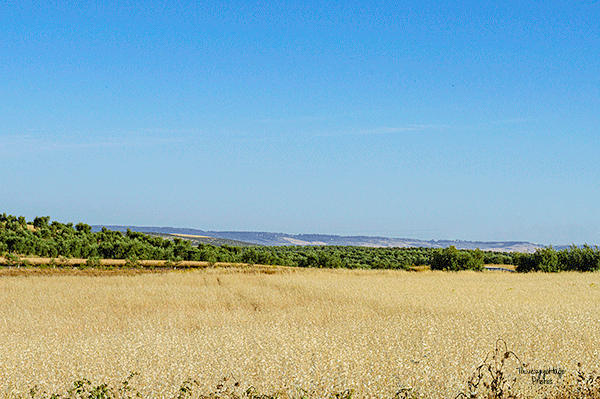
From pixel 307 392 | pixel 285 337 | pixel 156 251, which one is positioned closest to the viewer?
pixel 307 392

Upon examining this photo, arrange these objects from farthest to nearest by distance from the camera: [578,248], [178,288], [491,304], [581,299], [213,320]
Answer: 1. [578,248]
2. [178,288]
3. [581,299]
4. [491,304]
5. [213,320]

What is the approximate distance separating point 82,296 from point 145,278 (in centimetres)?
663

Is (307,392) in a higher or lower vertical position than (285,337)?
higher

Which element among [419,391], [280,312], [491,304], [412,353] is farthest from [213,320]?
[491,304]

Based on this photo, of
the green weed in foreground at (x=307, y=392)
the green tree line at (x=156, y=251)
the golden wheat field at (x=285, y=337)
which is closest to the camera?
the green weed in foreground at (x=307, y=392)

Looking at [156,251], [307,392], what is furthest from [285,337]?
[156,251]

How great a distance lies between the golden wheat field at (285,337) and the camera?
712 cm

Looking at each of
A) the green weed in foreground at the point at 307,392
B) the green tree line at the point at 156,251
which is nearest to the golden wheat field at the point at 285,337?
the green weed in foreground at the point at 307,392

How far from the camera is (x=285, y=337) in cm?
985

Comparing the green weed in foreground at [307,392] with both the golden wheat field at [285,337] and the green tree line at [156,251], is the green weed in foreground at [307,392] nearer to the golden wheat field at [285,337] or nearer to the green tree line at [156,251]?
the golden wheat field at [285,337]

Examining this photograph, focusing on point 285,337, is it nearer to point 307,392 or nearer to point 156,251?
point 307,392

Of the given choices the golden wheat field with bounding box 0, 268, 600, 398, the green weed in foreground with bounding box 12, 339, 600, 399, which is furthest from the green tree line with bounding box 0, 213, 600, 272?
the green weed in foreground with bounding box 12, 339, 600, 399

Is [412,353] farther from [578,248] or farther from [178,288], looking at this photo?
[578,248]

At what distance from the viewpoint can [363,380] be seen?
6977 millimetres
